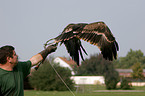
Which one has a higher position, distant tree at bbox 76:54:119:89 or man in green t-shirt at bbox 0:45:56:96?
man in green t-shirt at bbox 0:45:56:96

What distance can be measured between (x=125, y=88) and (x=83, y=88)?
384 inches

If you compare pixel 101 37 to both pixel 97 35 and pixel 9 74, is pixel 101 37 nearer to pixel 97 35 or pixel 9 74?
pixel 97 35

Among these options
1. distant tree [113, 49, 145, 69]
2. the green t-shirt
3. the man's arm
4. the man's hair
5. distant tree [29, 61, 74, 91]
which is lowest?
distant tree [113, 49, 145, 69]

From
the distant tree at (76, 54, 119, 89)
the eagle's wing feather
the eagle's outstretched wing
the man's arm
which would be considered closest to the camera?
the man's arm

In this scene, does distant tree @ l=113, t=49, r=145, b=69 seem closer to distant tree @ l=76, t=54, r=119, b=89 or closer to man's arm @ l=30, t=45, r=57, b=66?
distant tree @ l=76, t=54, r=119, b=89

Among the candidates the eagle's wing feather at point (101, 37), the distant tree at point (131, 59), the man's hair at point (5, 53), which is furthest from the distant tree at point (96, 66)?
the man's hair at point (5, 53)

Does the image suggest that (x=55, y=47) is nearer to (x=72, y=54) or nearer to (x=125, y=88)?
(x=72, y=54)

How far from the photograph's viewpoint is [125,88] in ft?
118

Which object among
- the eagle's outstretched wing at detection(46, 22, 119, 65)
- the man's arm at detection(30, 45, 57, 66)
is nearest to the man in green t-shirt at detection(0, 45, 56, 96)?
the man's arm at detection(30, 45, 57, 66)

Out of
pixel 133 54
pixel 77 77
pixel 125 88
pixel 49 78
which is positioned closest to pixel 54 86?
pixel 49 78

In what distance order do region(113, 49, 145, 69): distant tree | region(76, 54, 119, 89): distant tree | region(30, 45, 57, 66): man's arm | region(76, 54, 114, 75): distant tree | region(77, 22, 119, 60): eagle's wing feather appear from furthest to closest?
1. region(113, 49, 145, 69): distant tree
2. region(76, 54, 114, 75): distant tree
3. region(76, 54, 119, 89): distant tree
4. region(77, 22, 119, 60): eagle's wing feather
5. region(30, 45, 57, 66): man's arm

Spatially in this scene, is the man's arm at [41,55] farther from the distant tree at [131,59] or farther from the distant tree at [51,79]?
the distant tree at [131,59]

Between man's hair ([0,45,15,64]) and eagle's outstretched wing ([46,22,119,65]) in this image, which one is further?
eagle's outstretched wing ([46,22,119,65])

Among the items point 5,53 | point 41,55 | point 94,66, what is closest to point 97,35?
point 41,55
